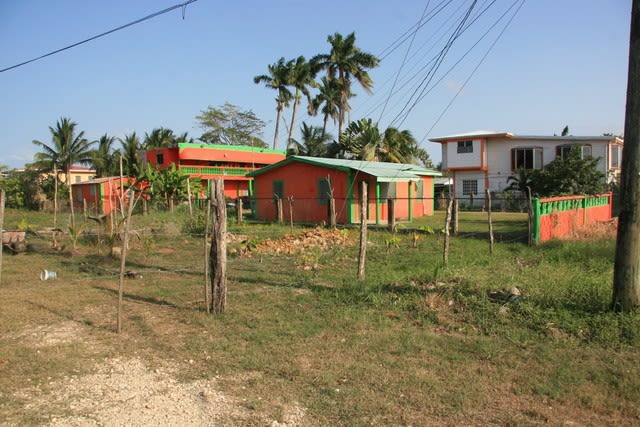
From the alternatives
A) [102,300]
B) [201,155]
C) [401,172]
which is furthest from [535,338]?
[201,155]

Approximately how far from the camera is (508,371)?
16.2 feet

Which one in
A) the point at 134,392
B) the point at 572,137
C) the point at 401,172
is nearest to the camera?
the point at 134,392

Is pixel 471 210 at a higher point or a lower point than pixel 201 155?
lower

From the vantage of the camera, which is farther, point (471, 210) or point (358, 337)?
point (471, 210)

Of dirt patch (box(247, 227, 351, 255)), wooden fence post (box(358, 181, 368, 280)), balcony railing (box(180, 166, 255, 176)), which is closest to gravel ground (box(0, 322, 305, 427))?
wooden fence post (box(358, 181, 368, 280))

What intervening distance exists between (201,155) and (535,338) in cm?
3498

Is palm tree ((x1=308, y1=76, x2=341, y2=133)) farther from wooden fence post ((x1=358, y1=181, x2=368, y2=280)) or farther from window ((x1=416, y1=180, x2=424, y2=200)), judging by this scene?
wooden fence post ((x1=358, y1=181, x2=368, y2=280))

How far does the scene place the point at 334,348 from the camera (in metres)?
5.73

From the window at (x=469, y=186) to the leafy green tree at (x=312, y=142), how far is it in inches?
437

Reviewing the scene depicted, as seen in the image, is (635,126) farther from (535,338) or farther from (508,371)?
(508,371)

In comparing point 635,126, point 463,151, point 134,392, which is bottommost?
point 134,392

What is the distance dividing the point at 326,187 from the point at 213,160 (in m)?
19.0

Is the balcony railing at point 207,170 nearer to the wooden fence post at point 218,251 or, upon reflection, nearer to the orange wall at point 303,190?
the orange wall at point 303,190

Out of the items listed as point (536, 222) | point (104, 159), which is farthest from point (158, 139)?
point (536, 222)
